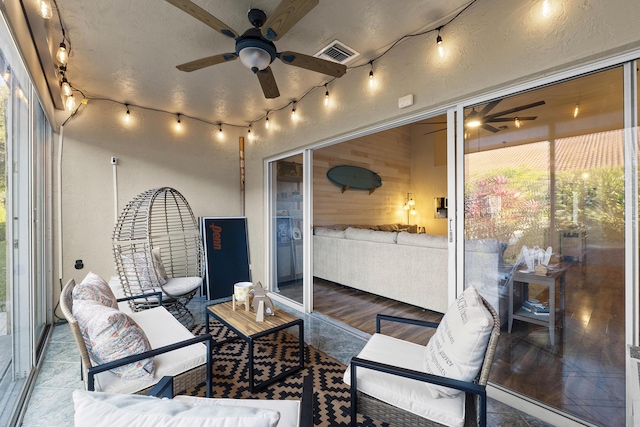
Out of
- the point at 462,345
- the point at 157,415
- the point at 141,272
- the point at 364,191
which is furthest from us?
the point at 364,191

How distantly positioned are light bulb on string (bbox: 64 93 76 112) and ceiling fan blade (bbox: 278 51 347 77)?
109 inches

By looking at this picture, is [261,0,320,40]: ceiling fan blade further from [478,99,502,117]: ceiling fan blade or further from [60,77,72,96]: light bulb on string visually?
[60,77,72,96]: light bulb on string

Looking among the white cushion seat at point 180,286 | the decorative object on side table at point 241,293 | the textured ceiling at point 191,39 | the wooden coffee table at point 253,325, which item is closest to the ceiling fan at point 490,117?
the textured ceiling at point 191,39

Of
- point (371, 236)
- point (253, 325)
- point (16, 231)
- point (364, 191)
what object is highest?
point (364, 191)

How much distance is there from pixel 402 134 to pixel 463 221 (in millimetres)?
5840

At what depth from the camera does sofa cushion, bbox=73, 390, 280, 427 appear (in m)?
0.70

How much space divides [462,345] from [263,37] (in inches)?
85.4

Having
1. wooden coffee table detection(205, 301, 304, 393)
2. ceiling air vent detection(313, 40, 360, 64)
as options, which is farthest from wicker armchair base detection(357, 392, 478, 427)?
ceiling air vent detection(313, 40, 360, 64)

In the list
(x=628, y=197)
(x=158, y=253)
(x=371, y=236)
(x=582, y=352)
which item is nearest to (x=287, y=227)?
(x=371, y=236)

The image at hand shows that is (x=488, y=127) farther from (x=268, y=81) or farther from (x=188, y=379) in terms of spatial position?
(x=188, y=379)

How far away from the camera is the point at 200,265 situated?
12.7 ft

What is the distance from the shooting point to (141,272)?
125 inches

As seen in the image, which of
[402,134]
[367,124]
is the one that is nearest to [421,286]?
[367,124]

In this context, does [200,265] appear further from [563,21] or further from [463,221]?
[563,21]
